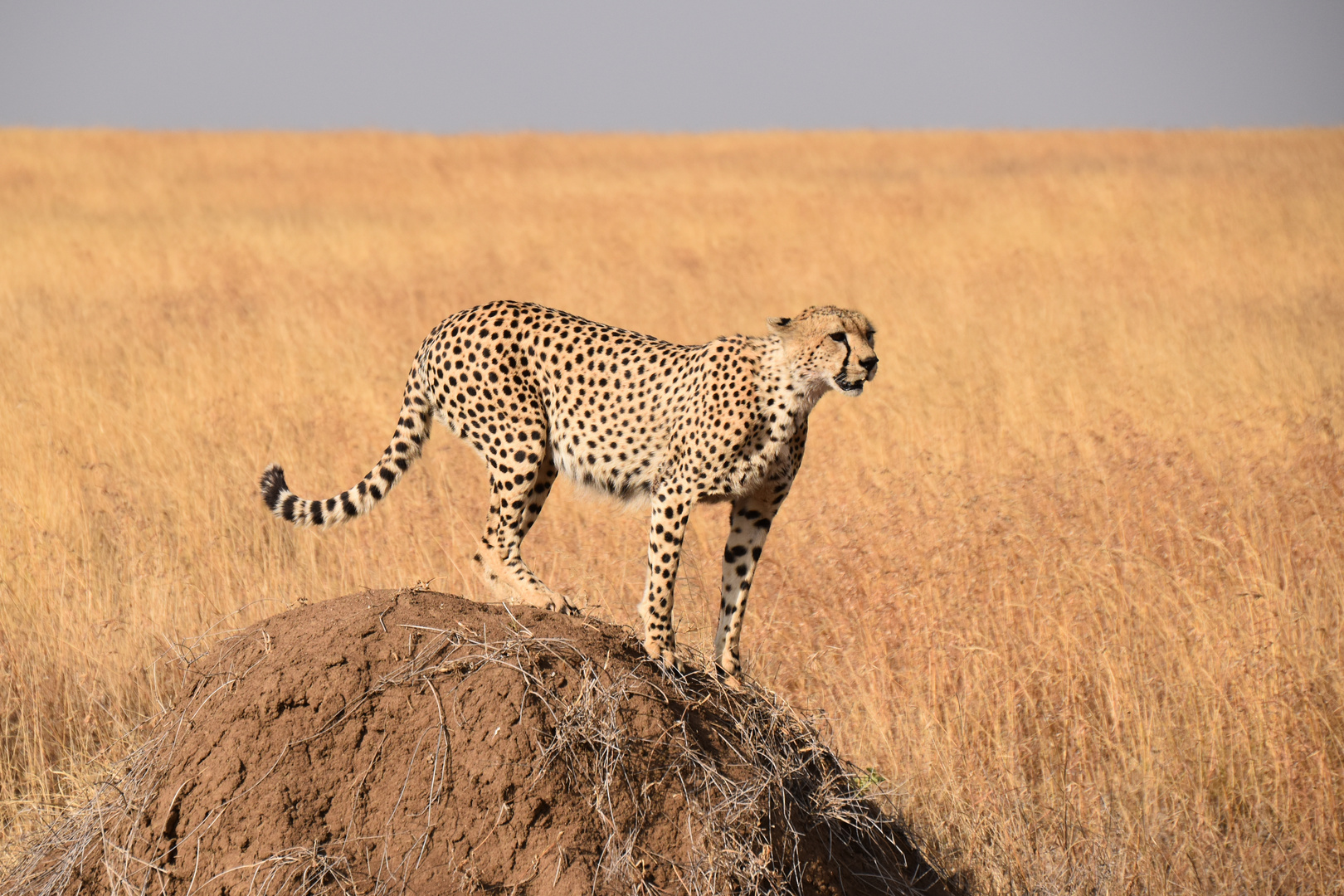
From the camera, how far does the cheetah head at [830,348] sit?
139 inches

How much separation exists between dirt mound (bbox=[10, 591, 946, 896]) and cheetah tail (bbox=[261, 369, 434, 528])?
943 millimetres

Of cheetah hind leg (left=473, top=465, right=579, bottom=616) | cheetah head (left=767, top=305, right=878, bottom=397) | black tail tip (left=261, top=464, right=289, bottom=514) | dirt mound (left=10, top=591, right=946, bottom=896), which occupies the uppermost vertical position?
cheetah head (left=767, top=305, right=878, bottom=397)

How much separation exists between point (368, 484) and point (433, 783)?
5.49 ft

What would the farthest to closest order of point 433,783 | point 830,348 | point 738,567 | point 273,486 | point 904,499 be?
point 904,499 → point 273,486 → point 738,567 → point 830,348 → point 433,783

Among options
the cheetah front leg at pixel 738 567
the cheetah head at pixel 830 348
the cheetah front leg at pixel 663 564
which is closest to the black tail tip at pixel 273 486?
the cheetah front leg at pixel 663 564

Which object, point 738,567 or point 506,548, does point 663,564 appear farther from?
point 506,548

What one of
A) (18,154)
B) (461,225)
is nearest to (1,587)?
(461,225)

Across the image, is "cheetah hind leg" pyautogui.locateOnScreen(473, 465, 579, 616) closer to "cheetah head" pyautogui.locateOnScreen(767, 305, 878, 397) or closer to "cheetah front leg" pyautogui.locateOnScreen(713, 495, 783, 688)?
"cheetah front leg" pyautogui.locateOnScreen(713, 495, 783, 688)

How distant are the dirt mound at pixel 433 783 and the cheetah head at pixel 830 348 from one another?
3.55 ft

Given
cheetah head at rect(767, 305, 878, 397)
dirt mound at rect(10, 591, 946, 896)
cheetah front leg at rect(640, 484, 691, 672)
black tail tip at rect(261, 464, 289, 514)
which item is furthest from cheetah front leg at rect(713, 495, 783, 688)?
black tail tip at rect(261, 464, 289, 514)

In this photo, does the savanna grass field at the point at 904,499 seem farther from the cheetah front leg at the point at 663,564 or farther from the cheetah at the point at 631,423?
the cheetah front leg at the point at 663,564

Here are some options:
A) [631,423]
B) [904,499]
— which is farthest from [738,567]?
[904,499]

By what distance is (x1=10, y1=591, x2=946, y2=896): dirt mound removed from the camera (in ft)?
8.92

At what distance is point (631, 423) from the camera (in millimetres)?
4090
